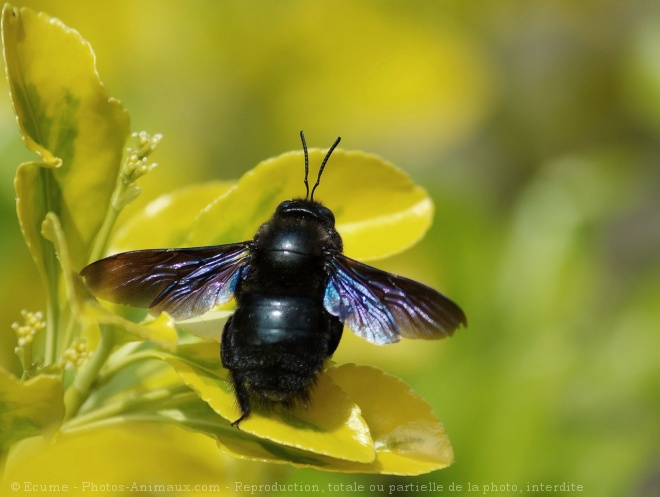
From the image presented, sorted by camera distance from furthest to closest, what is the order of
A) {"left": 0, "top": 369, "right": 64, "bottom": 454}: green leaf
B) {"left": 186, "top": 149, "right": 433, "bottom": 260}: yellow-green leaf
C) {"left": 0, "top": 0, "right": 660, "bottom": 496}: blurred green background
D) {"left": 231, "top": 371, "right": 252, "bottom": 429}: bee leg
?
1. {"left": 0, "top": 0, "right": 660, "bottom": 496}: blurred green background
2. {"left": 186, "top": 149, "right": 433, "bottom": 260}: yellow-green leaf
3. {"left": 231, "top": 371, "right": 252, "bottom": 429}: bee leg
4. {"left": 0, "top": 369, "right": 64, "bottom": 454}: green leaf

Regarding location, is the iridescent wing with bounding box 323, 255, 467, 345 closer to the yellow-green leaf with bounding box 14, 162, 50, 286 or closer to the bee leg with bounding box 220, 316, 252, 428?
the bee leg with bounding box 220, 316, 252, 428

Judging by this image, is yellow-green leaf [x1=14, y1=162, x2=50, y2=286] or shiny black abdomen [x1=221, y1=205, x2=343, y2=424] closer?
yellow-green leaf [x1=14, y1=162, x2=50, y2=286]

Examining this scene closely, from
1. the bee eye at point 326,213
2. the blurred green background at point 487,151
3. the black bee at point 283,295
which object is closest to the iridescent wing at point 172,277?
the black bee at point 283,295

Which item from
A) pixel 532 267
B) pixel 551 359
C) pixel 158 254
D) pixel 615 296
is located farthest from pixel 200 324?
pixel 615 296

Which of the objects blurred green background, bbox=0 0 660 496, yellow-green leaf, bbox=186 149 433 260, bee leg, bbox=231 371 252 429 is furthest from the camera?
blurred green background, bbox=0 0 660 496

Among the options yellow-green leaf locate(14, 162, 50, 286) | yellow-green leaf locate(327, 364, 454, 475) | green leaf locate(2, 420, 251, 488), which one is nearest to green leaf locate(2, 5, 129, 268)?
yellow-green leaf locate(14, 162, 50, 286)

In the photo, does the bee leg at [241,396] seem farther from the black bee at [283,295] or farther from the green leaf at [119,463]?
the green leaf at [119,463]
